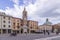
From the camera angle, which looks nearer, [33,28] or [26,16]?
[26,16]

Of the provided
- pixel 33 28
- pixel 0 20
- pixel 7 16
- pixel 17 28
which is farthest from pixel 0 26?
pixel 33 28

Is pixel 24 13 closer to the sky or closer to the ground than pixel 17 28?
closer to the sky

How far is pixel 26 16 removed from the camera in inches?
3770

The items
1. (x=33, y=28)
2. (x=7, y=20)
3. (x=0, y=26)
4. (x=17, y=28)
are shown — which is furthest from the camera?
(x=33, y=28)

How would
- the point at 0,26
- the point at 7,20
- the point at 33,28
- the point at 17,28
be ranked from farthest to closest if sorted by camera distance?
1. the point at 33,28
2. the point at 17,28
3. the point at 7,20
4. the point at 0,26

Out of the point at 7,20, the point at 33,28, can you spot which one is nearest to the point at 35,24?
the point at 33,28

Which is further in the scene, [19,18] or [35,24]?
[35,24]

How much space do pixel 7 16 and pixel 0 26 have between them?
8487 millimetres

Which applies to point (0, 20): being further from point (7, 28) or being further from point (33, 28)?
point (33, 28)

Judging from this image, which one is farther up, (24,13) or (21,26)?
(24,13)

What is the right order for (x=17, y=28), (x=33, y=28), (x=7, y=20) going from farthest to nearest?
(x=33, y=28)
(x=17, y=28)
(x=7, y=20)

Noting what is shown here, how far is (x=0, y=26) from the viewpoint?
7450cm

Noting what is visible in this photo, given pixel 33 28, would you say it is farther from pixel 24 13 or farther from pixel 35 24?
pixel 24 13

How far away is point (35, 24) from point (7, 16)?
32620 millimetres
